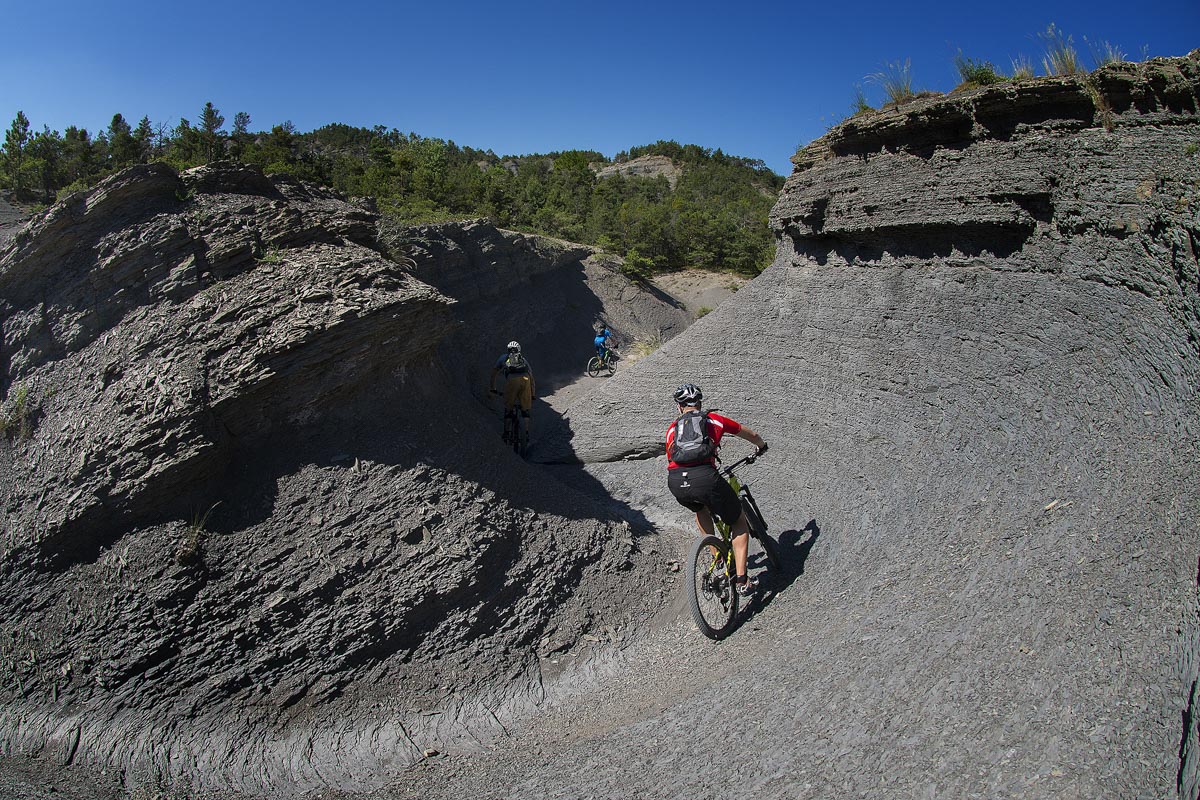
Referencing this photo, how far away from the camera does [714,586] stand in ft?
17.2

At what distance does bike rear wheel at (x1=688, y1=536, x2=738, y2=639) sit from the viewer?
5180 mm

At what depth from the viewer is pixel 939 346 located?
266 inches

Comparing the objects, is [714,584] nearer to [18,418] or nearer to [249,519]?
[249,519]

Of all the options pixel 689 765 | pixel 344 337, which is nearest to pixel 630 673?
pixel 689 765

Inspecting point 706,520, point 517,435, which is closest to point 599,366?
point 517,435

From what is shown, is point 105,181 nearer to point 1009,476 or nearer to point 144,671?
point 144,671

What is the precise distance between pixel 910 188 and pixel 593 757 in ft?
22.4

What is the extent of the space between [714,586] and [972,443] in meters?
2.68

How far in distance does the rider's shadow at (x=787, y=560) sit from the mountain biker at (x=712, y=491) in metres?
0.19

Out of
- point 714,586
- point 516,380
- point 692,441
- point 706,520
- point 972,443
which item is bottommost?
point 714,586

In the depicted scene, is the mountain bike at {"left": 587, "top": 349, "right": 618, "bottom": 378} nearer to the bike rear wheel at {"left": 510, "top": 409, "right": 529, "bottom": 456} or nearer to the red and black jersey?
the bike rear wheel at {"left": 510, "top": 409, "right": 529, "bottom": 456}

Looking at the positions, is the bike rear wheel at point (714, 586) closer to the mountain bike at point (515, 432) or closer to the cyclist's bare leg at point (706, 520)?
the cyclist's bare leg at point (706, 520)

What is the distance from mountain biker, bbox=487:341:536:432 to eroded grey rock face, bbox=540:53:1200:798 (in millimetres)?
929

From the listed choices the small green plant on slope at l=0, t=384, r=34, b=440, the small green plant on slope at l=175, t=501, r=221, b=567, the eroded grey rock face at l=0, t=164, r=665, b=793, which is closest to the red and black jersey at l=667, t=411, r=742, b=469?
the eroded grey rock face at l=0, t=164, r=665, b=793
